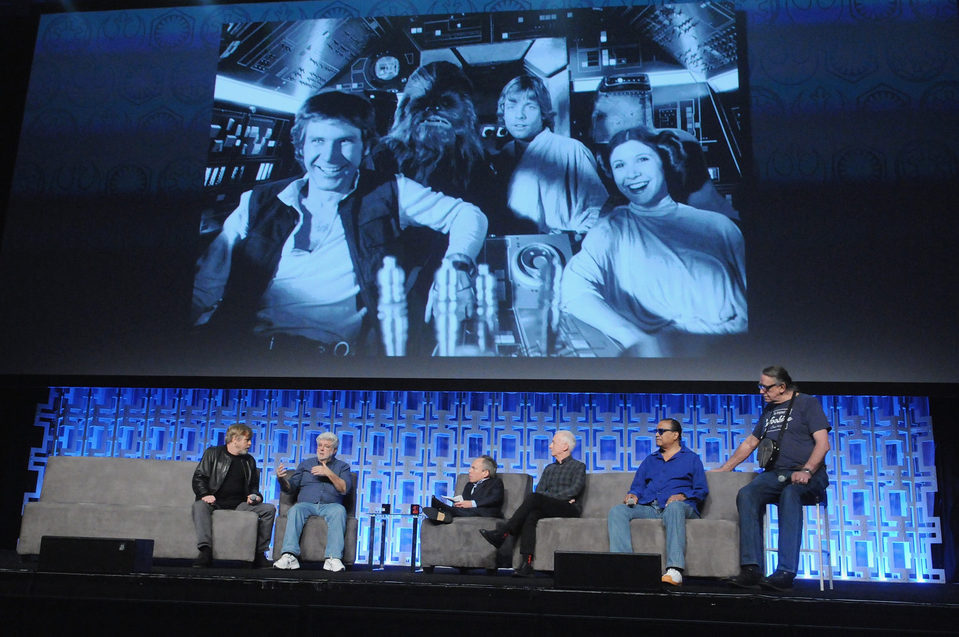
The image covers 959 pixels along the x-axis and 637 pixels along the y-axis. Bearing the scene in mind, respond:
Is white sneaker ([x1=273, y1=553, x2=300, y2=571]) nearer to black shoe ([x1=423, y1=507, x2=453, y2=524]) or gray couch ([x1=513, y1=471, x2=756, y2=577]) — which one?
black shoe ([x1=423, y1=507, x2=453, y2=524])

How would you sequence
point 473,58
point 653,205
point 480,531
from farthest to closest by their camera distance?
point 473,58, point 653,205, point 480,531

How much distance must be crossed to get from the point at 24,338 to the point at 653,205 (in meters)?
4.30

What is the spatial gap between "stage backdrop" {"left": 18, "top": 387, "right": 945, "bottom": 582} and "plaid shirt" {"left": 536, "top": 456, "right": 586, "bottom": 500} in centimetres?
111

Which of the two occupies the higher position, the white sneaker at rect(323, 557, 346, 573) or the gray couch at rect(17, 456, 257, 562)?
the gray couch at rect(17, 456, 257, 562)

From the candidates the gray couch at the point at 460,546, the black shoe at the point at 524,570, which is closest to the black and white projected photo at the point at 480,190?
the gray couch at the point at 460,546

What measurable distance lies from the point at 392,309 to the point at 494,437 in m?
1.17

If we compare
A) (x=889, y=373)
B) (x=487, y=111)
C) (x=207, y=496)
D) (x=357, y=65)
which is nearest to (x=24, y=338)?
(x=207, y=496)

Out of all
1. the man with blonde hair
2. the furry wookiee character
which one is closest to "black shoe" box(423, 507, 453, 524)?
the man with blonde hair

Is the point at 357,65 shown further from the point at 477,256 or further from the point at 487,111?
the point at 477,256

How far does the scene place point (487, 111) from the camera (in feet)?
20.4

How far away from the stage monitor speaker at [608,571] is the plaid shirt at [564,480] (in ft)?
4.64

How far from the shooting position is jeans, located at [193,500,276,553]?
491 cm

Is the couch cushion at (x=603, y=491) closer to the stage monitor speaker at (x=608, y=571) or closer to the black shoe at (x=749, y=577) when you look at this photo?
the black shoe at (x=749, y=577)

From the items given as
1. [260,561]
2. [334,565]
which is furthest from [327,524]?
[260,561]
